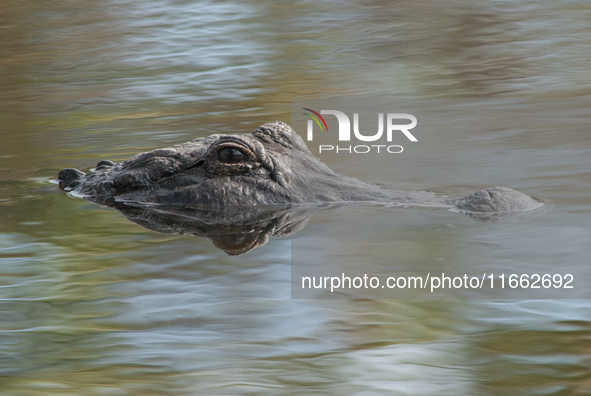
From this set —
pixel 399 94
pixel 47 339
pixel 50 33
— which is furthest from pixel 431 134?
pixel 50 33

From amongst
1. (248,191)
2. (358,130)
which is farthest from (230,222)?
(358,130)

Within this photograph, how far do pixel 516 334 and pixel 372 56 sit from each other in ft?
29.9

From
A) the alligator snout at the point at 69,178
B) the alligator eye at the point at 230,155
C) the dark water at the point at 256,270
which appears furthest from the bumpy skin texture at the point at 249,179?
the alligator snout at the point at 69,178

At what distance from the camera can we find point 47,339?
3.00 meters

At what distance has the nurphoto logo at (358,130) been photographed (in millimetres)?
6562

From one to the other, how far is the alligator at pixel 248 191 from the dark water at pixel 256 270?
19 cm

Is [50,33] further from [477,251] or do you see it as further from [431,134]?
[477,251]

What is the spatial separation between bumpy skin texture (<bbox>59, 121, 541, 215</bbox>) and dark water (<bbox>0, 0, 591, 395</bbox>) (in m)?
0.25

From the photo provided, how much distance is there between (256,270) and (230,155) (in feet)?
4.00

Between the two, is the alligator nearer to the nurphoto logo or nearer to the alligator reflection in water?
the alligator reflection in water

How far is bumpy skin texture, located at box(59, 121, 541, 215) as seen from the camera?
4.66 metres

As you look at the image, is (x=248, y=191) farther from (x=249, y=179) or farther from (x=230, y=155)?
(x=230, y=155)

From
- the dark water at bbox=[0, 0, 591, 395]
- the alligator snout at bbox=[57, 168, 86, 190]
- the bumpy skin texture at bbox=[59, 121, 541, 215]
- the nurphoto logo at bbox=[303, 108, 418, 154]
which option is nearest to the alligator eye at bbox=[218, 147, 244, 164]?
the bumpy skin texture at bbox=[59, 121, 541, 215]

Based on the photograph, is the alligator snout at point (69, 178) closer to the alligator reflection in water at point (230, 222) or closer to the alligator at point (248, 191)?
the alligator at point (248, 191)
